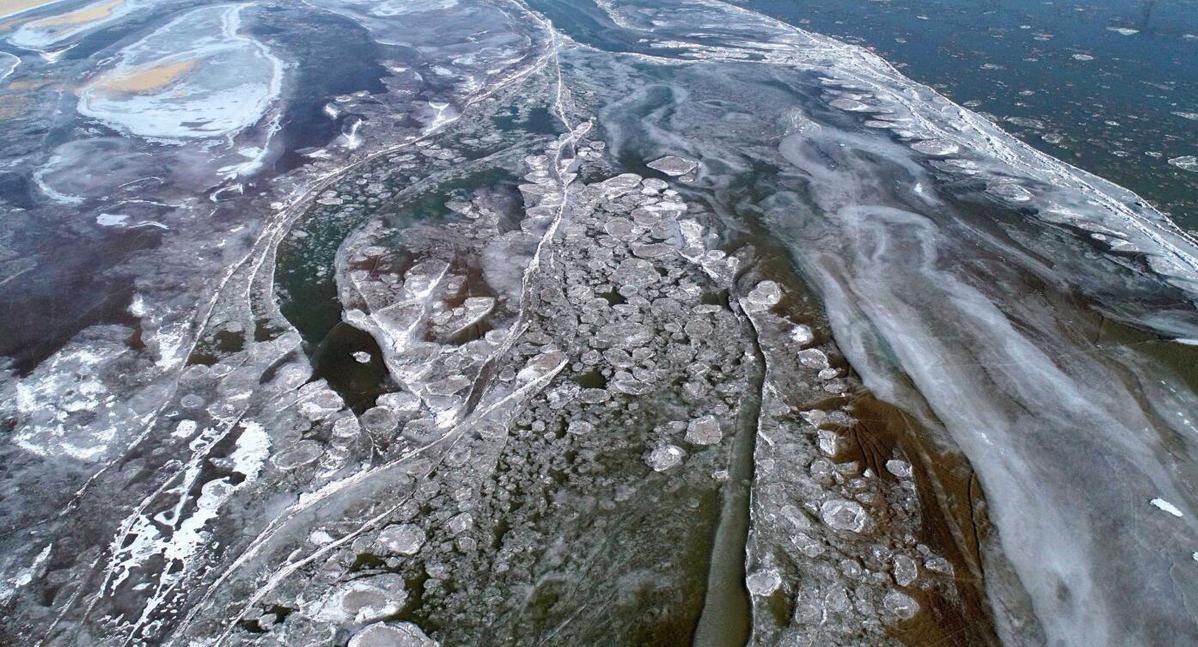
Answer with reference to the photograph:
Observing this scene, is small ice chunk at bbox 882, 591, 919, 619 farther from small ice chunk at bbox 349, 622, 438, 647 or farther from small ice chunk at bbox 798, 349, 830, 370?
small ice chunk at bbox 349, 622, 438, 647

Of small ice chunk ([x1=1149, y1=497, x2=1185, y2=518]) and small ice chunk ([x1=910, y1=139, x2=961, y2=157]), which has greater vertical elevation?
small ice chunk ([x1=910, y1=139, x2=961, y2=157])

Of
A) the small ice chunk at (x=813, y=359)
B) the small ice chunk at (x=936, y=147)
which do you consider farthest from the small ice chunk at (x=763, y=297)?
the small ice chunk at (x=936, y=147)

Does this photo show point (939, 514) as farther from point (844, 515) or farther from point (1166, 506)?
point (1166, 506)

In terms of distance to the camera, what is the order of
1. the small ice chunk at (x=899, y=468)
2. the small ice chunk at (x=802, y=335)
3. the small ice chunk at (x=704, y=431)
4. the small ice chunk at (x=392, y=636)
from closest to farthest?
1. the small ice chunk at (x=392, y=636)
2. the small ice chunk at (x=899, y=468)
3. the small ice chunk at (x=704, y=431)
4. the small ice chunk at (x=802, y=335)

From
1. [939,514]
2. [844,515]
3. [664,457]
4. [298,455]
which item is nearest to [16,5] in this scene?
[298,455]

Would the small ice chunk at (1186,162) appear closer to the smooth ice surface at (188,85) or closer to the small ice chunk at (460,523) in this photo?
the small ice chunk at (460,523)

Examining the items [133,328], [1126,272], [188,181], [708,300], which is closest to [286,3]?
[188,181]

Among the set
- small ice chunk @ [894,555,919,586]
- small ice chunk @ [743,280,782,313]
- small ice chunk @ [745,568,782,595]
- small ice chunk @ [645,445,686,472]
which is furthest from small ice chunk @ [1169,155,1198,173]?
small ice chunk @ [745,568,782,595]

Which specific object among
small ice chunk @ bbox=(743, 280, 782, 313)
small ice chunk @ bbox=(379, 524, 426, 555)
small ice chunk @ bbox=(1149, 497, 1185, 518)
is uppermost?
small ice chunk @ bbox=(1149, 497, 1185, 518)
